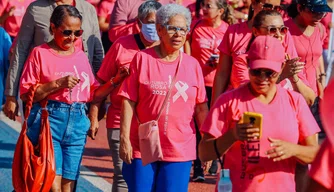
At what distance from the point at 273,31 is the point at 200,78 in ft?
2.24

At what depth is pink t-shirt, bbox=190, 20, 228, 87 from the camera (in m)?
10.2

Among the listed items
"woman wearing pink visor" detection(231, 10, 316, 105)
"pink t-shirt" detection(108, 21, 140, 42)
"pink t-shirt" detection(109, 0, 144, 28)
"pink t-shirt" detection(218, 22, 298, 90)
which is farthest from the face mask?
"pink t-shirt" detection(109, 0, 144, 28)

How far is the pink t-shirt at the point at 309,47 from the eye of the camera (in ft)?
27.4

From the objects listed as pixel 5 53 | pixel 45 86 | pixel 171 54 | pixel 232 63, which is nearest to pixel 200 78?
pixel 171 54

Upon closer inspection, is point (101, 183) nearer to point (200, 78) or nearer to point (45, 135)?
point (45, 135)

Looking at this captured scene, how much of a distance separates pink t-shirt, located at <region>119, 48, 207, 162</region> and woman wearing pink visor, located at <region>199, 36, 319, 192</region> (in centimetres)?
127

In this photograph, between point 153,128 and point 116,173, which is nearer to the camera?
point 153,128

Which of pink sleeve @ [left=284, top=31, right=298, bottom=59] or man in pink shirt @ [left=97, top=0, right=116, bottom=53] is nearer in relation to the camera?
pink sleeve @ [left=284, top=31, right=298, bottom=59]

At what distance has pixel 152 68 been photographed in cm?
668

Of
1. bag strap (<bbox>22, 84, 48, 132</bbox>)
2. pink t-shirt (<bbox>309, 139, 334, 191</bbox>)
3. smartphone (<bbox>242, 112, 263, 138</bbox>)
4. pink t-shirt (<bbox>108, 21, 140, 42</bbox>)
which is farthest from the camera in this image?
pink t-shirt (<bbox>108, 21, 140, 42</bbox>)

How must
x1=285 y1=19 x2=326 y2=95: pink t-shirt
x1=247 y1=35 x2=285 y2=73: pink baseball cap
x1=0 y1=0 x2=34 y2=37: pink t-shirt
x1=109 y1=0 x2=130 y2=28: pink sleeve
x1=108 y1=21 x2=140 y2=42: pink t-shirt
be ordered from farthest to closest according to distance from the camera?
x1=0 y1=0 x2=34 y2=37: pink t-shirt, x1=109 y1=0 x2=130 y2=28: pink sleeve, x1=108 y1=21 x2=140 y2=42: pink t-shirt, x1=285 y1=19 x2=326 y2=95: pink t-shirt, x1=247 y1=35 x2=285 y2=73: pink baseball cap

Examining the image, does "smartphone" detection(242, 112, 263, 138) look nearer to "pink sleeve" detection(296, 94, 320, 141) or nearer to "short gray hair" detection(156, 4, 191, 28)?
"pink sleeve" detection(296, 94, 320, 141)

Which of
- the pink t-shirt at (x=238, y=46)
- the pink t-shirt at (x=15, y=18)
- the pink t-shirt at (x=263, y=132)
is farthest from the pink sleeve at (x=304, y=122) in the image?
the pink t-shirt at (x=15, y=18)

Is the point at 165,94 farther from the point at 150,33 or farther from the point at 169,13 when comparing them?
the point at 150,33
